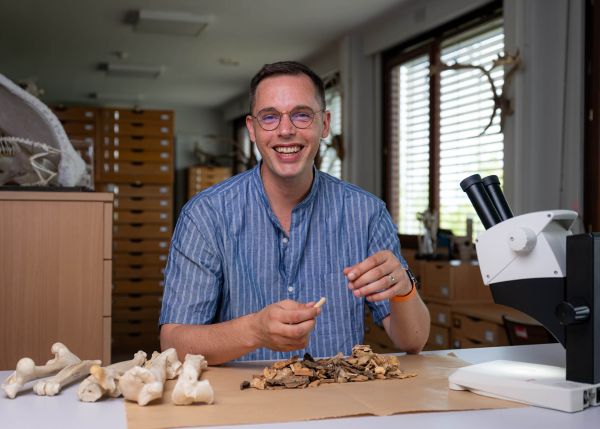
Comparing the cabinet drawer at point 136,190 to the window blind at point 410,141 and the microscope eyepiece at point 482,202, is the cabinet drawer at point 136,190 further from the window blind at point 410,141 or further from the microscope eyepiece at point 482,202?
the microscope eyepiece at point 482,202

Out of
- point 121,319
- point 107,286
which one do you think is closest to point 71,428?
point 107,286

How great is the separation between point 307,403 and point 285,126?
788mm

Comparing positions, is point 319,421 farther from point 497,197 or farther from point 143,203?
point 143,203

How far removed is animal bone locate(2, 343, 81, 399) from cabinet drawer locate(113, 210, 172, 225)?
5.67 meters

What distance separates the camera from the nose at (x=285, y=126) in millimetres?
1753

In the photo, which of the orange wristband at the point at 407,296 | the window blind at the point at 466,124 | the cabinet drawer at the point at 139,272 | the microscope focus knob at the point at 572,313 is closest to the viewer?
the microscope focus knob at the point at 572,313

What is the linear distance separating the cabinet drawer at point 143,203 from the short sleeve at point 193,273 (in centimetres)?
527

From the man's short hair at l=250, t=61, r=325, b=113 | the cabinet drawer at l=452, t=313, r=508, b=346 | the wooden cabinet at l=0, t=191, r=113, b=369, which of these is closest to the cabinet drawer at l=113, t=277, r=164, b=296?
the cabinet drawer at l=452, t=313, r=508, b=346

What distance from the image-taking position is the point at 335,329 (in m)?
1.85

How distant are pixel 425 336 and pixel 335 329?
0.26 metres

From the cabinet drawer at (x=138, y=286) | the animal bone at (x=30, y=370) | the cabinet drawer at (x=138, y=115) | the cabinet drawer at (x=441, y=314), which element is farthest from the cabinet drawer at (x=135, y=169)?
the animal bone at (x=30, y=370)

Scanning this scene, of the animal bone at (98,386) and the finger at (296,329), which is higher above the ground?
the finger at (296,329)

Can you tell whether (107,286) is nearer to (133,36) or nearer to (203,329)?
(203,329)

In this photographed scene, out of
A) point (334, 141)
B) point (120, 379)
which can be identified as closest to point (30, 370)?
point (120, 379)
